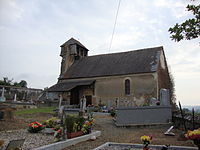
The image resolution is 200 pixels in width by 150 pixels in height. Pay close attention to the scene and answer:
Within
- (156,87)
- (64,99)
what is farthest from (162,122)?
(64,99)

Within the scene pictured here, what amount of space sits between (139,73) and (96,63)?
356 inches

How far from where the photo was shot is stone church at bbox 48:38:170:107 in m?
22.6

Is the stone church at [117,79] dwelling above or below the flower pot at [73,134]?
above

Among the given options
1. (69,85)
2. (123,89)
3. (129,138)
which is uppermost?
(69,85)

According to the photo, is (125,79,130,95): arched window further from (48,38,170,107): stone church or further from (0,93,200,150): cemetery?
(0,93,200,150): cemetery

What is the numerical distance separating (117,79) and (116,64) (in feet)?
10.8

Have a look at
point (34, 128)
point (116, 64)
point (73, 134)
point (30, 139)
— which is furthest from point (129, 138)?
point (116, 64)

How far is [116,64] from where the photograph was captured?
27.0 m

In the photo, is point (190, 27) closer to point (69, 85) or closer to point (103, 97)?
point (103, 97)

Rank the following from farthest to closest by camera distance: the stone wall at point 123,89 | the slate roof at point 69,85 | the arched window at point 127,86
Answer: the slate roof at point 69,85, the arched window at point 127,86, the stone wall at point 123,89

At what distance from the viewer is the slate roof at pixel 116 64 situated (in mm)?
23828

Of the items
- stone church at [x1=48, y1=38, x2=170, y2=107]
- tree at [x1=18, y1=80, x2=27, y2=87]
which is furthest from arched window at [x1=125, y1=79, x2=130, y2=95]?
tree at [x1=18, y1=80, x2=27, y2=87]

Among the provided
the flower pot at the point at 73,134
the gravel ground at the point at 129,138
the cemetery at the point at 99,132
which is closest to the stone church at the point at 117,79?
the cemetery at the point at 99,132

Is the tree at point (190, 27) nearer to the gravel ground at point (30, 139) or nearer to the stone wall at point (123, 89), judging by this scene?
the gravel ground at point (30, 139)
